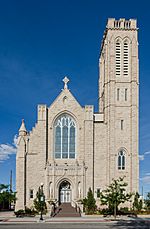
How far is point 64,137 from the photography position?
56781 millimetres

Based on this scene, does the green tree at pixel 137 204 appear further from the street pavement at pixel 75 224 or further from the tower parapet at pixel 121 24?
the tower parapet at pixel 121 24

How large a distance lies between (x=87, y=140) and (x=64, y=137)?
329cm

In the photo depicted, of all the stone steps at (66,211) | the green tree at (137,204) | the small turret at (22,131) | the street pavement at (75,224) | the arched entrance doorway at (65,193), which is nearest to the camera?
the street pavement at (75,224)

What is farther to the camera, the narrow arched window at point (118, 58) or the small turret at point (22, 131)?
the narrow arched window at point (118, 58)

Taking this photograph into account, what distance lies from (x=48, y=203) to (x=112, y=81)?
61.2ft

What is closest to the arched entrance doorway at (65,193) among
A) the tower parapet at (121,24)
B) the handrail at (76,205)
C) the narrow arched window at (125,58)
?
the handrail at (76,205)

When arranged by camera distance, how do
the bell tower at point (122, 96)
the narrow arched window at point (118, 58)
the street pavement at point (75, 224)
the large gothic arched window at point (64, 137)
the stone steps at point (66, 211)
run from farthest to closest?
the narrow arched window at point (118, 58)
the large gothic arched window at point (64, 137)
the bell tower at point (122, 96)
the stone steps at point (66, 211)
the street pavement at point (75, 224)

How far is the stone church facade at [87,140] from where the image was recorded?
54750 millimetres

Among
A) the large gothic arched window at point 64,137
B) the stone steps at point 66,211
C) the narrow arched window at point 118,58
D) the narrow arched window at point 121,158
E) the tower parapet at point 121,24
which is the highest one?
the tower parapet at point 121,24

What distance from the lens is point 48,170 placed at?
54562 millimetres

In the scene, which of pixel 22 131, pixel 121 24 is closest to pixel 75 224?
pixel 22 131

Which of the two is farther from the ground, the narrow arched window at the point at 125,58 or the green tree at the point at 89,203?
the narrow arched window at the point at 125,58

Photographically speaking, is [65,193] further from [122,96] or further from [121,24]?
[121,24]

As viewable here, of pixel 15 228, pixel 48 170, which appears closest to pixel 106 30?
pixel 48 170
